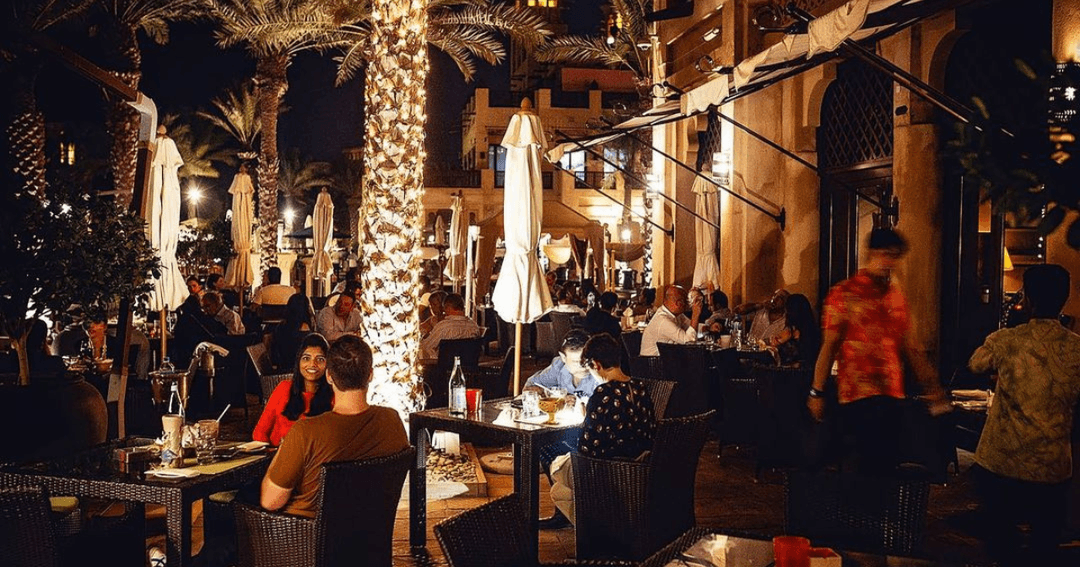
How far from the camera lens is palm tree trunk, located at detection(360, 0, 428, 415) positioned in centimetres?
895

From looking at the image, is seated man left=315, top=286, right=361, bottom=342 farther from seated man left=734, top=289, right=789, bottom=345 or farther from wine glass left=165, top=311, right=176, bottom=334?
seated man left=734, top=289, right=789, bottom=345

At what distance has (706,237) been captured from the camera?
55.7 ft

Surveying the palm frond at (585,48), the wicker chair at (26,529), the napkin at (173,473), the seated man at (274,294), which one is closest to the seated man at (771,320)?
the napkin at (173,473)

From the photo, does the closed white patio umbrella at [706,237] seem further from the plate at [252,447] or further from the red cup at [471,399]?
the plate at [252,447]

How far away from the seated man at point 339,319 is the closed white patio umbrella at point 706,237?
6.56 metres

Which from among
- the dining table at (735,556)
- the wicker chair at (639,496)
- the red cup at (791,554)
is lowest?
the wicker chair at (639,496)

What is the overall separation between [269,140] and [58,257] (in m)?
21.7

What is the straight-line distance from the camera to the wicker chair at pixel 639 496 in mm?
5535

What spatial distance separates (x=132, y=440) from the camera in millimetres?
5730

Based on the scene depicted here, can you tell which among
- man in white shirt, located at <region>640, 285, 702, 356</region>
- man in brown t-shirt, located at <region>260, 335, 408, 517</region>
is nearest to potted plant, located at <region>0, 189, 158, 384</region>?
man in brown t-shirt, located at <region>260, 335, 408, 517</region>

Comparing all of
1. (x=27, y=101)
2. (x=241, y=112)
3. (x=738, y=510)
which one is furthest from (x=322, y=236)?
(x=241, y=112)

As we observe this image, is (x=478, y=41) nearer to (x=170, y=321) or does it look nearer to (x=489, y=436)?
(x=170, y=321)

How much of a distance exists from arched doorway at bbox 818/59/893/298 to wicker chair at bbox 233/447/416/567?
9295mm

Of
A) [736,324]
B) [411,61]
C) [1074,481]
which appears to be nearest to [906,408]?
[1074,481]
